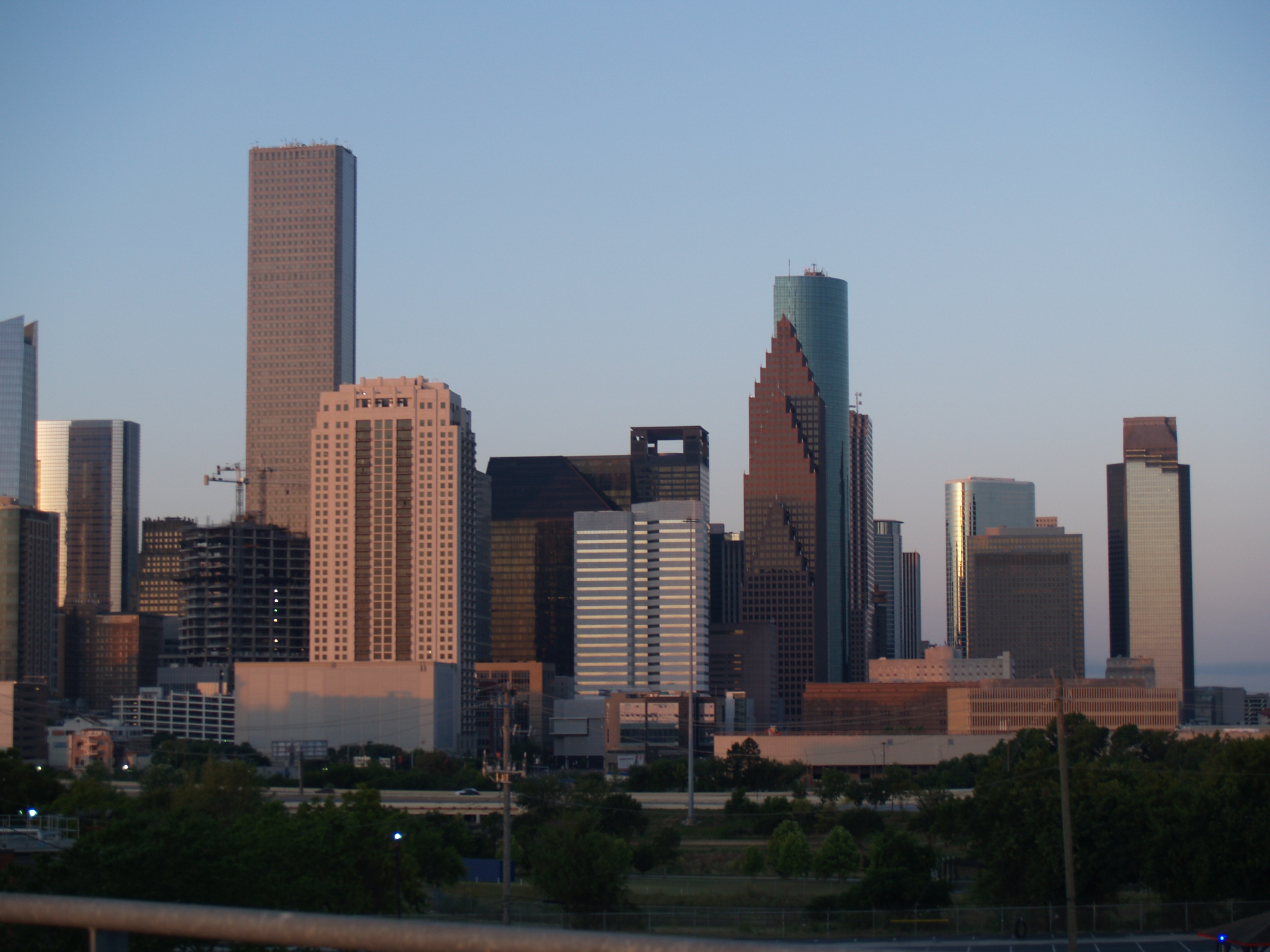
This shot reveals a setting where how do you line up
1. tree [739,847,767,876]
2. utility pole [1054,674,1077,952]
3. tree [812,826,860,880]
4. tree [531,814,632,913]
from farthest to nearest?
tree [739,847,767,876], tree [812,826,860,880], tree [531,814,632,913], utility pole [1054,674,1077,952]

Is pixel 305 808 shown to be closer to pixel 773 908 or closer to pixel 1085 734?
pixel 773 908

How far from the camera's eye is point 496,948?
5.19 metres

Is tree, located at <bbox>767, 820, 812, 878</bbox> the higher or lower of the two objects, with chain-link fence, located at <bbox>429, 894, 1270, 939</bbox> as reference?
lower

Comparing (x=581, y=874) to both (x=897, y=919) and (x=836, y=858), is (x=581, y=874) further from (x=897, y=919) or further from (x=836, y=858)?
(x=836, y=858)

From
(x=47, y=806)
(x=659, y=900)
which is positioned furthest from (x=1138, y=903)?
(x=47, y=806)

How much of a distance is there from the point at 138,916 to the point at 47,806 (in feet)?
291

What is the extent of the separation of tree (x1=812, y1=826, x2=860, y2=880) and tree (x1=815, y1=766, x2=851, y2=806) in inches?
1674

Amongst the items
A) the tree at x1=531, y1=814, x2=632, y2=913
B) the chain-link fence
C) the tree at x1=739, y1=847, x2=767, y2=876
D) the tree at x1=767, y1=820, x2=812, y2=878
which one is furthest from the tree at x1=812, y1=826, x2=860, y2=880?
the tree at x1=531, y1=814, x2=632, y2=913

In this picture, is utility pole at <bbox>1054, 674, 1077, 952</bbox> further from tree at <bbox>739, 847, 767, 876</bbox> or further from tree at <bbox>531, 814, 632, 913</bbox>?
tree at <bbox>739, 847, 767, 876</bbox>

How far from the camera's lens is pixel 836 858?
8581 centimetres

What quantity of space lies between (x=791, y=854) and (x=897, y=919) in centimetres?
2012


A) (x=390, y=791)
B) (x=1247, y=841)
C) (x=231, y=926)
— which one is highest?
(x=231, y=926)

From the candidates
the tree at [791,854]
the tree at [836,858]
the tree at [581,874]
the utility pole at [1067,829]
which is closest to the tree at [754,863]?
the tree at [791,854]

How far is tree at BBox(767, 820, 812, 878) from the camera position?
85.2 m
